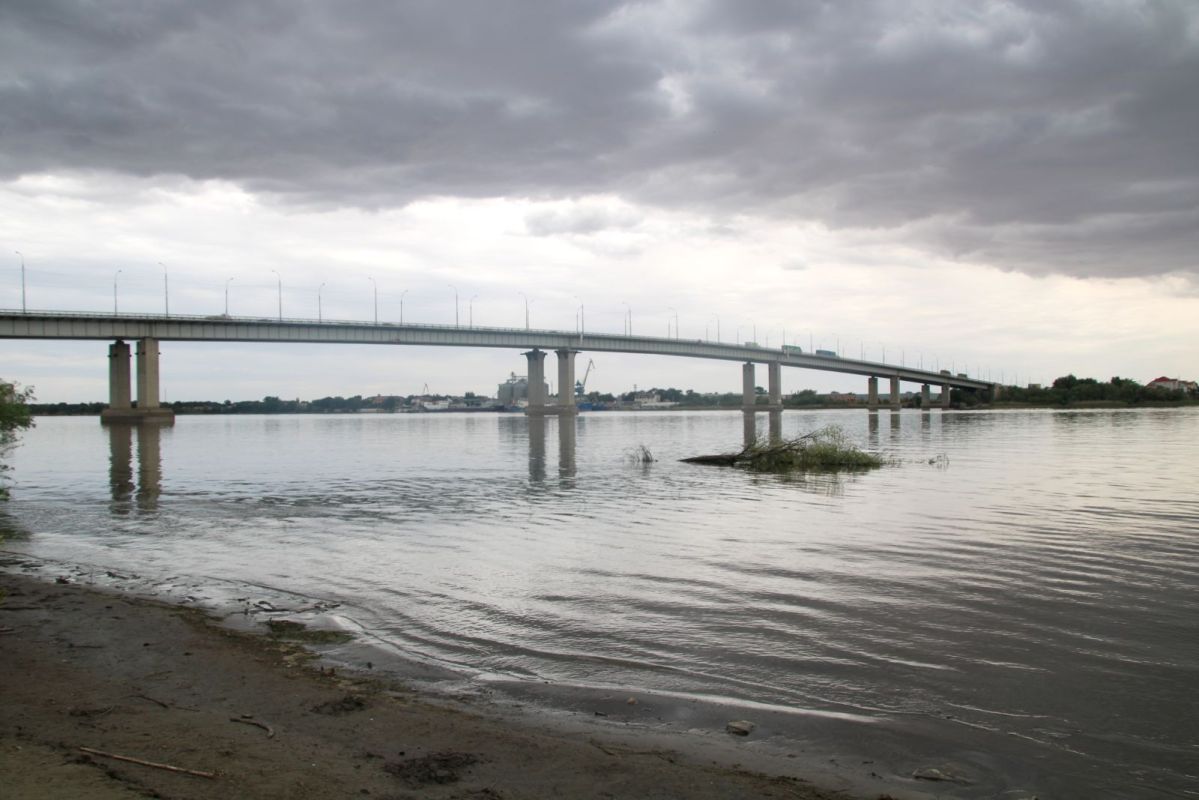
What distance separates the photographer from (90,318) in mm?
103625

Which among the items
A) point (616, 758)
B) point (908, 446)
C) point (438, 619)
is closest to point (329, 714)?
point (616, 758)

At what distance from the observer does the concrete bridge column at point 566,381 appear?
15175 centimetres

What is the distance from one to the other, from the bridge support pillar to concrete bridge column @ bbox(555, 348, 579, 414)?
2625 inches

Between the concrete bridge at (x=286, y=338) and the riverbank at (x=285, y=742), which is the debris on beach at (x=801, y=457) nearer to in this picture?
the riverbank at (x=285, y=742)

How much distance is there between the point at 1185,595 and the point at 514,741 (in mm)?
10694

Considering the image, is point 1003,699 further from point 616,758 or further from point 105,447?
point 105,447

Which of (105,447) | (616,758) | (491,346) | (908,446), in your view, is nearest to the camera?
(616,758)

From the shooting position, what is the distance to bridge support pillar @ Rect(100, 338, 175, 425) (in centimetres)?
10738

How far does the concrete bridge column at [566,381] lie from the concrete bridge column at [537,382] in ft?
10.8

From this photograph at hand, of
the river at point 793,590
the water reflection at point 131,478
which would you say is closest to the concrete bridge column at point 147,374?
the water reflection at point 131,478

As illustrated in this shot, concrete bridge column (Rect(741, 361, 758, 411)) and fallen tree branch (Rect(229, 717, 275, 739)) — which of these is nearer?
fallen tree branch (Rect(229, 717, 275, 739))

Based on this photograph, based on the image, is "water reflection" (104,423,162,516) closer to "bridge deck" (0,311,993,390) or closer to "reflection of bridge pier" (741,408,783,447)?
"reflection of bridge pier" (741,408,783,447)

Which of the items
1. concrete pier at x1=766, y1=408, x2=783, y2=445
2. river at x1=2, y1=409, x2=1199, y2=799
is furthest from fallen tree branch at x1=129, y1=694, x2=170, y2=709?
concrete pier at x1=766, y1=408, x2=783, y2=445

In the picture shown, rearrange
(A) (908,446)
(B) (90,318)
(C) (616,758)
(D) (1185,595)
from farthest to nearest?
(B) (90,318), (A) (908,446), (D) (1185,595), (C) (616,758)
